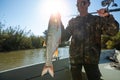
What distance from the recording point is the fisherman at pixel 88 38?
2162 millimetres

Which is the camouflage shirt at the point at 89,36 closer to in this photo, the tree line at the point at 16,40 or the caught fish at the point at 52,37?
the caught fish at the point at 52,37

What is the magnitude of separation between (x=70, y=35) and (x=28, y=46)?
27.2 meters

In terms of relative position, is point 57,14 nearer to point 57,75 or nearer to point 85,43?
point 85,43

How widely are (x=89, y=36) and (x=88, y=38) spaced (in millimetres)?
27

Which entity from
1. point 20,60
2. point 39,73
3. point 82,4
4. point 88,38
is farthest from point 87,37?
point 20,60

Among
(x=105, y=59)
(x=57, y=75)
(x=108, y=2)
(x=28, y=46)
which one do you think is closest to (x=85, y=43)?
(x=57, y=75)

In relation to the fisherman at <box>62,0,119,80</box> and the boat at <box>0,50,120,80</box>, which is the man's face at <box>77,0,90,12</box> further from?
the boat at <box>0,50,120,80</box>

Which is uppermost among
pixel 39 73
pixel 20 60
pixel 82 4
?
pixel 82 4

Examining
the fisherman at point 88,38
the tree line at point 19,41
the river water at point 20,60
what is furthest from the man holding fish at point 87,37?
the tree line at point 19,41

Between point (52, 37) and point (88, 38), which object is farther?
point (88, 38)

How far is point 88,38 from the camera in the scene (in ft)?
7.39

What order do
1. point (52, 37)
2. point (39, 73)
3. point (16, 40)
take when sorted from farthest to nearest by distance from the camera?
1. point (16, 40)
2. point (39, 73)
3. point (52, 37)

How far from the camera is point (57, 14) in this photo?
77.9 inches

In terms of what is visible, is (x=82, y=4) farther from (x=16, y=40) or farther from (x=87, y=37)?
(x=16, y=40)
